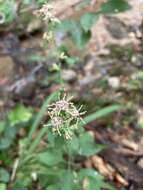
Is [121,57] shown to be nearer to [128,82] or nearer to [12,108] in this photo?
[128,82]

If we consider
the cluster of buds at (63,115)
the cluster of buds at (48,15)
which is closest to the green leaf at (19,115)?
A: the cluster of buds at (48,15)

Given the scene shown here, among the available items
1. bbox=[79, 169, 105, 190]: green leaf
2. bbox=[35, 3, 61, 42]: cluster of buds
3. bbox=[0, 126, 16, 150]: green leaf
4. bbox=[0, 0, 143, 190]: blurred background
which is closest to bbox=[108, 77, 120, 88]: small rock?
bbox=[0, 0, 143, 190]: blurred background

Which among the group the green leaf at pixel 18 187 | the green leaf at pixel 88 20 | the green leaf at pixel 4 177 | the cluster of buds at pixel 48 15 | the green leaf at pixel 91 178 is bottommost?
the green leaf at pixel 4 177

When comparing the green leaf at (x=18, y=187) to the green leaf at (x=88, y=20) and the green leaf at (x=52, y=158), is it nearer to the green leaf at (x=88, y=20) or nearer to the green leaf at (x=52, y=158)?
the green leaf at (x=52, y=158)

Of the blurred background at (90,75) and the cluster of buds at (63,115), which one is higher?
the cluster of buds at (63,115)

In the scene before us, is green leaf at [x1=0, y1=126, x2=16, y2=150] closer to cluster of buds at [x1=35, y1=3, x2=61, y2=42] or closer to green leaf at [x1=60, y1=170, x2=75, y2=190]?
green leaf at [x1=60, y1=170, x2=75, y2=190]

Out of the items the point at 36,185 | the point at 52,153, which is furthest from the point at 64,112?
the point at 36,185

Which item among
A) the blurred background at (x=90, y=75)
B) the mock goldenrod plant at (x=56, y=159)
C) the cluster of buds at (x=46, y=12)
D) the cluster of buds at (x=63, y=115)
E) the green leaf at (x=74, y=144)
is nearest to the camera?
the cluster of buds at (x=63, y=115)

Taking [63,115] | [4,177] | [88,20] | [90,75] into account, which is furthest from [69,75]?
[63,115]
